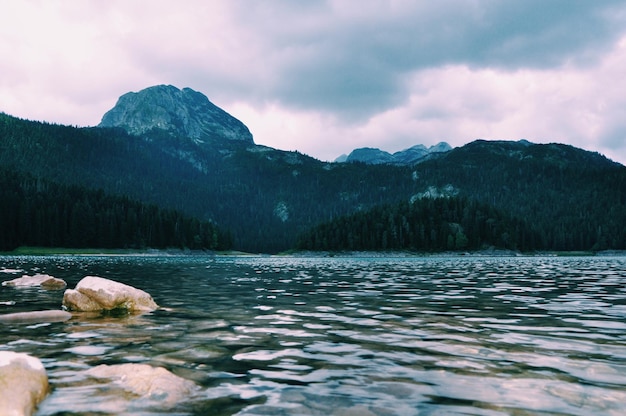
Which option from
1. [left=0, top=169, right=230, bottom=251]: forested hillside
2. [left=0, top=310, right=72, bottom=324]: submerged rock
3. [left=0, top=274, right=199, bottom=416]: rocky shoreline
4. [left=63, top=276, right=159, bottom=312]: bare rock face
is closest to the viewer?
[left=0, top=274, right=199, bottom=416]: rocky shoreline

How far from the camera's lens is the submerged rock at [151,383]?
9.30 meters

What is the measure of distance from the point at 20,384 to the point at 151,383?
2326 mm

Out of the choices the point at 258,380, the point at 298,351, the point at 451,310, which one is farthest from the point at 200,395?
the point at 451,310

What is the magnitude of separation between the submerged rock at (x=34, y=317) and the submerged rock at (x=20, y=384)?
1060 centimetres

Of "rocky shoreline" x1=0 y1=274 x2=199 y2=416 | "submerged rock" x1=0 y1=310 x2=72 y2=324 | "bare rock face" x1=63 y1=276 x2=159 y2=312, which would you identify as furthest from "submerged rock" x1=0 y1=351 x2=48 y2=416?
"bare rock face" x1=63 y1=276 x2=159 y2=312

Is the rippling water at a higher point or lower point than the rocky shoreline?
lower

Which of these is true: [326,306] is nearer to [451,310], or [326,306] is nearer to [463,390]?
[451,310]

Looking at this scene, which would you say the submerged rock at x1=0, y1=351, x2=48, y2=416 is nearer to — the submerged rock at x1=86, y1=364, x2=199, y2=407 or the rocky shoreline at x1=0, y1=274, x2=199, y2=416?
the rocky shoreline at x1=0, y1=274, x2=199, y2=416

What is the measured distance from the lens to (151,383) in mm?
9734

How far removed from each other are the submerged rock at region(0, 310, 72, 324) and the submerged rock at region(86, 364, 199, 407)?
402 inches

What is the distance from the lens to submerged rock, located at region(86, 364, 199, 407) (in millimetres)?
9297

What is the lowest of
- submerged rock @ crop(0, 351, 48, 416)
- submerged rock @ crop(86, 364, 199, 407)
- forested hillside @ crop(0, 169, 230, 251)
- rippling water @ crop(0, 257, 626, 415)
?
rippling water @ crop(0, 257, 626, 415)

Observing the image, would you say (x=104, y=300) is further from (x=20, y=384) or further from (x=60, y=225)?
(x=60, y=225)

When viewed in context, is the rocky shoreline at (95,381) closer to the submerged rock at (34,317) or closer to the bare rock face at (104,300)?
the submerged rock at (34,317)
